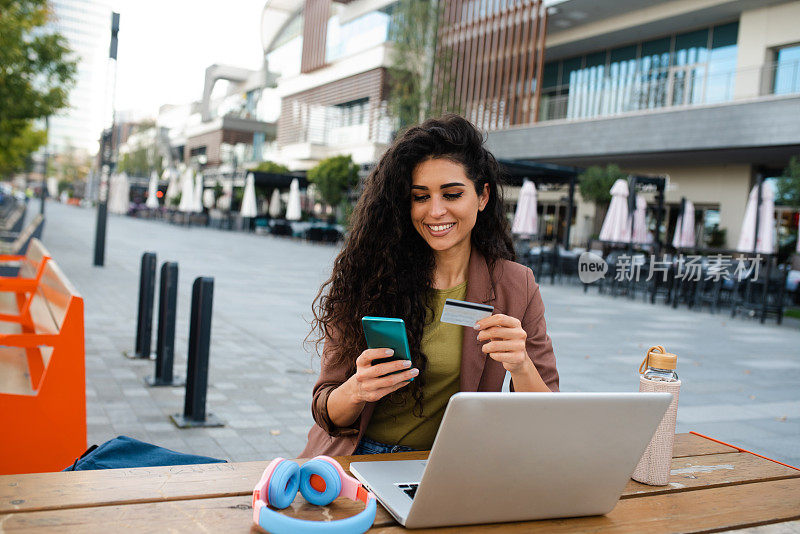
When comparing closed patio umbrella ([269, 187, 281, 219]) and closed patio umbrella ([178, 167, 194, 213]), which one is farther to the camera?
closed patio umbrella ([269, 187, 281, 219])

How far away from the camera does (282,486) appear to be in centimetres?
122

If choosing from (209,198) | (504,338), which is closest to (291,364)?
(504,338)

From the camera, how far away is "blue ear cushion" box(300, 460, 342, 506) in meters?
1.27

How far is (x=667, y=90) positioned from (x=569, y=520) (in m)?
21.0

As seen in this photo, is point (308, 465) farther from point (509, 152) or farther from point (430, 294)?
point (509, 152)

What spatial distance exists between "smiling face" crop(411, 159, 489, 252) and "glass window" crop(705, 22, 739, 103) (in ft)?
61.3

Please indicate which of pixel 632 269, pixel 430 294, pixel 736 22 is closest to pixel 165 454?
pixel 430 294

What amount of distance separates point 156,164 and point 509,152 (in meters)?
58.7

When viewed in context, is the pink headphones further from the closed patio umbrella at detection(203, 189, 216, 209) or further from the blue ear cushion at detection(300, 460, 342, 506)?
the closed patio umbrella at detection(203, 189, 216, 209)

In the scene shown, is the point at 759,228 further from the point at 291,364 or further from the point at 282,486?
the point at 282,486

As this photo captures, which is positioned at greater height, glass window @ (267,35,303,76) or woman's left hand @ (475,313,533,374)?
glass window @ (267,35,303,76)

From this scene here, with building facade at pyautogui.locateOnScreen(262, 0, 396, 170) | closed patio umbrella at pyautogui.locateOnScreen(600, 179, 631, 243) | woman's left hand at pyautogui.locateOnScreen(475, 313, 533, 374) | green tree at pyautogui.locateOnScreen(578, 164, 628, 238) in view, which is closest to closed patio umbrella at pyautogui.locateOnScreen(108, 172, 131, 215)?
building facade at pyautogui.locateOnScreen(262, 0, 396, 170)

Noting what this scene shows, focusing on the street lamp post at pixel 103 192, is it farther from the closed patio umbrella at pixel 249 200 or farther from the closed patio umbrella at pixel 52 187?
the closed patio umbrella at pixel 52 187

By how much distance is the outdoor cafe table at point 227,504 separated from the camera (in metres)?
1.18
